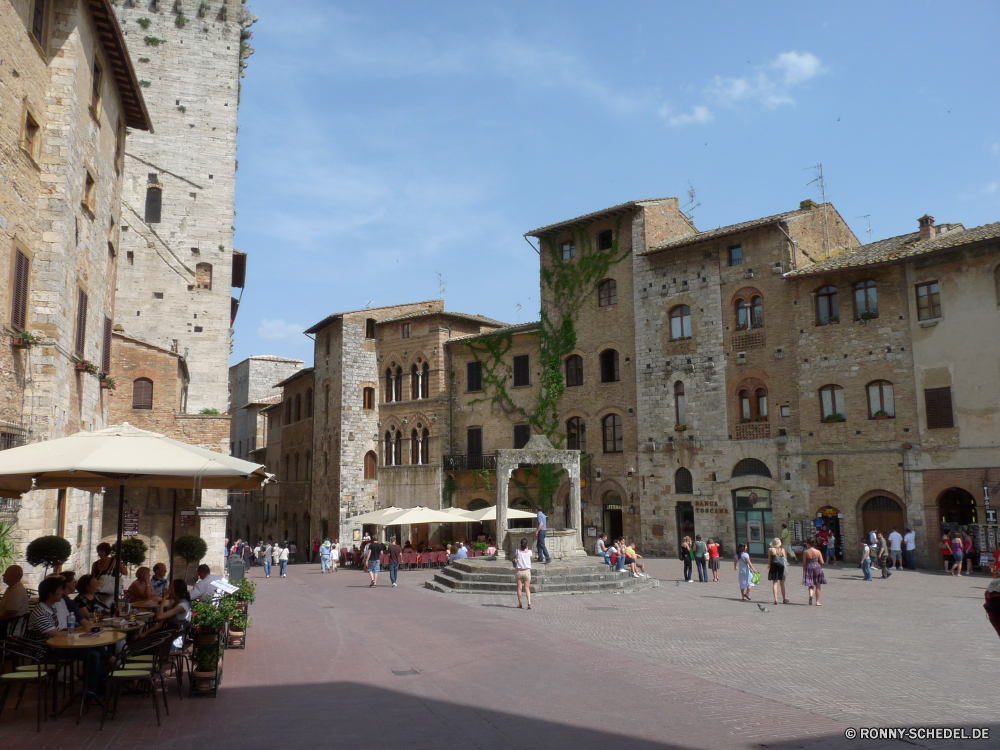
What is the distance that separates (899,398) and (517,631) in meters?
18.1

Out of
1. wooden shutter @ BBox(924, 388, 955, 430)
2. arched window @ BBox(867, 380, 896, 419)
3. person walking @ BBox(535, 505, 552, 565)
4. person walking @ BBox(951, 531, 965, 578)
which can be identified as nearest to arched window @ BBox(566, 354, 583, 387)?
arched window @ BBox(867, 380, 896, 419)

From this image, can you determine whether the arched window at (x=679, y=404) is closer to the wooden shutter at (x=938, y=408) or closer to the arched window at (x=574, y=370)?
the arched window at (x=574, y=370)

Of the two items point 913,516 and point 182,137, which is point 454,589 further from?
point 182,137

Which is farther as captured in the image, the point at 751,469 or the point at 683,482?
the point at 683,482

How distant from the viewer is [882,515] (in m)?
25.9

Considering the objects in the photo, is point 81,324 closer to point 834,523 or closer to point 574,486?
point 574,486

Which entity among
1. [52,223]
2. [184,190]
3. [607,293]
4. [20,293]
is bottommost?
[20,293]

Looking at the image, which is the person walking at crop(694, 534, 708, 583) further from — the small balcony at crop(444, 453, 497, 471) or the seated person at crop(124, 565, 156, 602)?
the seated person at crop(124, 565, 156, 602)

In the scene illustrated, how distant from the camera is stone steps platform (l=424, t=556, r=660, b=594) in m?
19.6

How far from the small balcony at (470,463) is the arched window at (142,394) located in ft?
49.9

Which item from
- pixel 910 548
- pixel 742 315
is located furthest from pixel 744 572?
pixel 742 315

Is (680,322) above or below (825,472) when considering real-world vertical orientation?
above

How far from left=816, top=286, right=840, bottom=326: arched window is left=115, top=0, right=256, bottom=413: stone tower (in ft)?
71.1

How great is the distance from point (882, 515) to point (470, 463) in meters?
17.8
